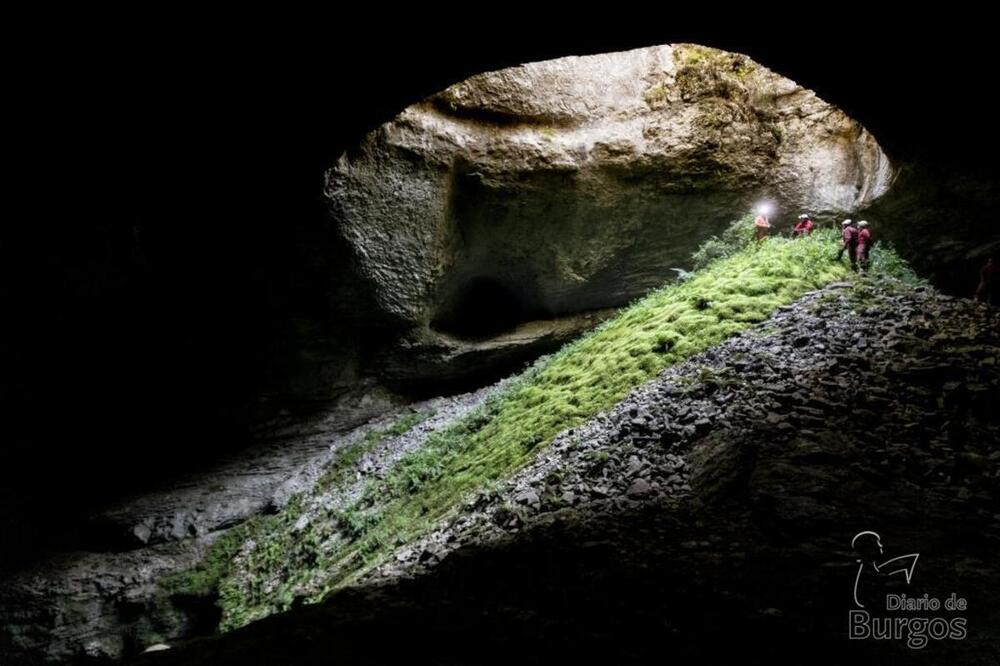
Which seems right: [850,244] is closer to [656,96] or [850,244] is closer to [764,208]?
[764,208]

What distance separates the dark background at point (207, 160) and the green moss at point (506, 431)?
295 cm

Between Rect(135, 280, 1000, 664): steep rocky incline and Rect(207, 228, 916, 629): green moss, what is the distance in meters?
0.69

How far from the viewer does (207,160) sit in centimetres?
667

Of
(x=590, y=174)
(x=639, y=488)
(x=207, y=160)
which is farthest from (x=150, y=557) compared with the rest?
(x=590, y=174)

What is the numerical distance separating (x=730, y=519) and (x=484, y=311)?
1116cm

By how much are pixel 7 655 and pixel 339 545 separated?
6.93m

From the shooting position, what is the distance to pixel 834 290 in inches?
339

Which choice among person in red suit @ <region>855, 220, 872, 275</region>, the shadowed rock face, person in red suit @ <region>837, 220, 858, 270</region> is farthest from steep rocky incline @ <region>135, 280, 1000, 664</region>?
the shadowed rock face

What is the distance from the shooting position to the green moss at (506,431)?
7.27 meters

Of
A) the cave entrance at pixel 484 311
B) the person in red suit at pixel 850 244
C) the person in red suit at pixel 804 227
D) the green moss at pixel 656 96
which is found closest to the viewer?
the person in red suit at pixel 850 244

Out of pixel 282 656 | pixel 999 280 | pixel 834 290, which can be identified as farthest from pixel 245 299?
pixel 999 280

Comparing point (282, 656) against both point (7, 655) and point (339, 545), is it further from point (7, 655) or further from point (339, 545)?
point (7, 655)

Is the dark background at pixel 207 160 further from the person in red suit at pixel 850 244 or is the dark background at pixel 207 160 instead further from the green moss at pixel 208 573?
the green moss at pixel 208 573

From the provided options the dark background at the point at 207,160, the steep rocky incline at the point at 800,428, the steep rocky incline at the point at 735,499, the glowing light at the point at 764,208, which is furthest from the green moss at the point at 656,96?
the steep rocky incline at the point at 800,428
